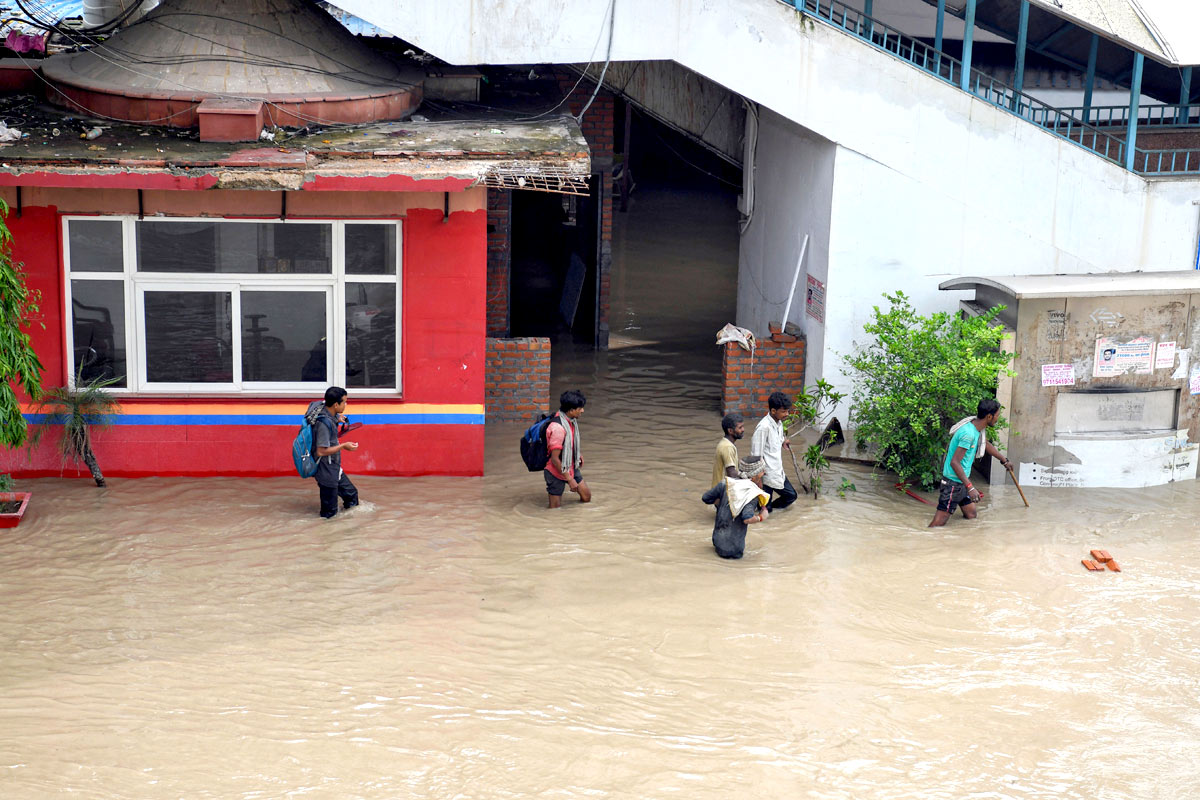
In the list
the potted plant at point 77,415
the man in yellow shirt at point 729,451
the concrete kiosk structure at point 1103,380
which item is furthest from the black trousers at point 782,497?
the potted plant at point 77,415

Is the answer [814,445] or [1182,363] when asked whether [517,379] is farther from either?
[1182,363]

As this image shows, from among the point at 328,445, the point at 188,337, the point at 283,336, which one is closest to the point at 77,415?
the point at 188,337

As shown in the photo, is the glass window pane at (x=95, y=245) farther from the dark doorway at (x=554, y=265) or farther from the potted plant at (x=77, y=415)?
the dark doorway at (x=554, y=265)

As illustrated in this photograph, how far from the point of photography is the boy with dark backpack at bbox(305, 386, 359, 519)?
10.6 meters

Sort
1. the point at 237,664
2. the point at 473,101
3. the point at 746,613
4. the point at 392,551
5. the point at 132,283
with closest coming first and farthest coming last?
the point at 237,664
the point at 746,613
the point at 392,551
the point at 132,283
the point at 473,101

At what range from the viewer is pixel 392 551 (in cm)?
1030

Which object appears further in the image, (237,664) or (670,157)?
(670,157)

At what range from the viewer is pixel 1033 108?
13.7 meters

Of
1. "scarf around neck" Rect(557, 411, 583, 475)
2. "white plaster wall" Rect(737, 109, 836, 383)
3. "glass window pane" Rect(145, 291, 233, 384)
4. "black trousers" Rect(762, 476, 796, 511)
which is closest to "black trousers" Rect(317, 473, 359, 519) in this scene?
"glass window pane" Rect(145, 291, 233, 384)

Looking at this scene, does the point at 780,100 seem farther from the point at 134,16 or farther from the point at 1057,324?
the point at 134,16

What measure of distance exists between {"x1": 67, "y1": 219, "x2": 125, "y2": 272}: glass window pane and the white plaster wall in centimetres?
725

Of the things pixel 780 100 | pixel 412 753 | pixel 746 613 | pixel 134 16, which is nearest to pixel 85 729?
pixel 412 753

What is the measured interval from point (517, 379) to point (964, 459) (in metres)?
5.05

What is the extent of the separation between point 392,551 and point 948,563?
185 inches
